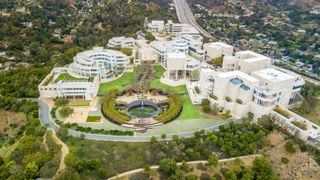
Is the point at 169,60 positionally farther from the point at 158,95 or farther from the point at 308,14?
the point at 308,14

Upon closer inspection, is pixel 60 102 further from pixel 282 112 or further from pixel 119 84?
pixel 282 112

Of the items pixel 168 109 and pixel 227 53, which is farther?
pixel 227 53

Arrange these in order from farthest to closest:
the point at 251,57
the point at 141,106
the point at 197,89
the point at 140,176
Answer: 1. the point at 251,57
2. the point at 197,89
3. the point at 141,106
4. the point at 140,176

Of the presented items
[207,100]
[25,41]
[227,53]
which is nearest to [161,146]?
[207,100]

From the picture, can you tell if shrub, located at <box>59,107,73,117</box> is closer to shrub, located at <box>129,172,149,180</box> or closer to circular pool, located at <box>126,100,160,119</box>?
circular pool, located at <box>126,100,160,119</box>

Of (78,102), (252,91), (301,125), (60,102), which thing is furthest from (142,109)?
(301,125)
